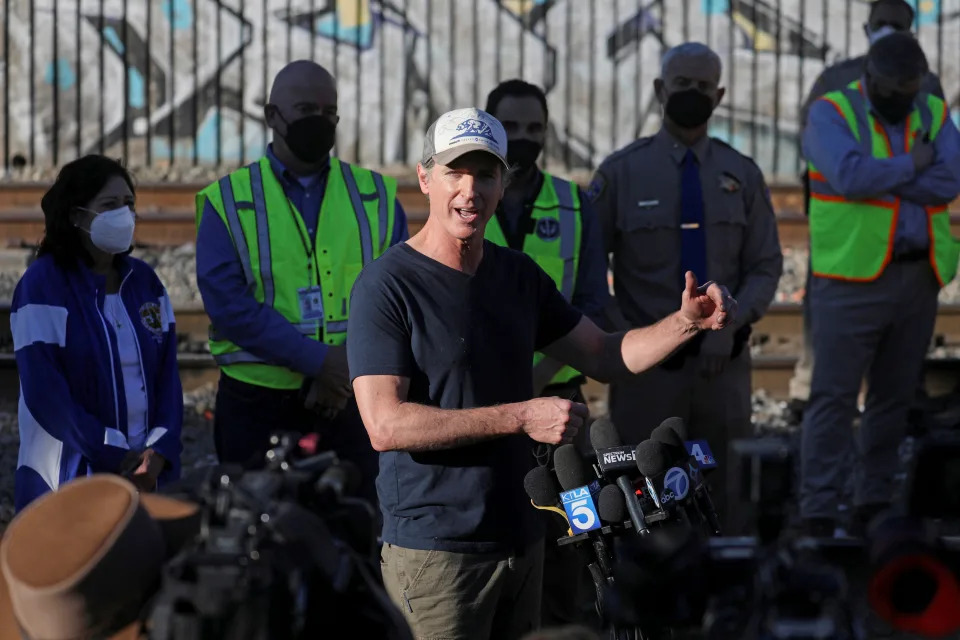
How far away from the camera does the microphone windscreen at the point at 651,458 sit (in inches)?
162

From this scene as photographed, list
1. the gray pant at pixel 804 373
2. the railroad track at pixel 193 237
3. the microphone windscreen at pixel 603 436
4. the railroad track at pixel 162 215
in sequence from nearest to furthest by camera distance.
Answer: the microphone windscreen at pixel 603 436
the gray pant at pixel 804 373
the railroad track at pixel 193 237
the railroad track at pixel 162 215

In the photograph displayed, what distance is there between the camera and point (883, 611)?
3.17m

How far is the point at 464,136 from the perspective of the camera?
4445mm

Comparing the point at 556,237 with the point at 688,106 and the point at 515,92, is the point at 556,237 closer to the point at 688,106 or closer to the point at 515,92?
the point at 515,92

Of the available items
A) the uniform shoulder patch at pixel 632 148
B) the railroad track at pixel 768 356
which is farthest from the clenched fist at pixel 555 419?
the railroad track at pixel 768 356

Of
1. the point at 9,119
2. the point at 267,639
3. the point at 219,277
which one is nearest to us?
the point at 267,639

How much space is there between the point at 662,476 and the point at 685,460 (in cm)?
11

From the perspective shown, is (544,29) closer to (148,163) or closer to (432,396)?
(148,163)

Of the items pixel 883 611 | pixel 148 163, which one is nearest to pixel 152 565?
pixel 883 611

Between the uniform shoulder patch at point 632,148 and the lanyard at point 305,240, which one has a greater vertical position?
the uniform shoulder patch at point 632,148

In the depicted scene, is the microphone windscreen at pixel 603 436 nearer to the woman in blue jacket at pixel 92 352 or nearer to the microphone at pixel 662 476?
the microphone at pixel 662 476

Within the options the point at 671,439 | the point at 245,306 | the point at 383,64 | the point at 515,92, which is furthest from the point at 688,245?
the point at 383,64

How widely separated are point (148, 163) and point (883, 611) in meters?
10.4

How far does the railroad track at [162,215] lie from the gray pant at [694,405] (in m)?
4.41
